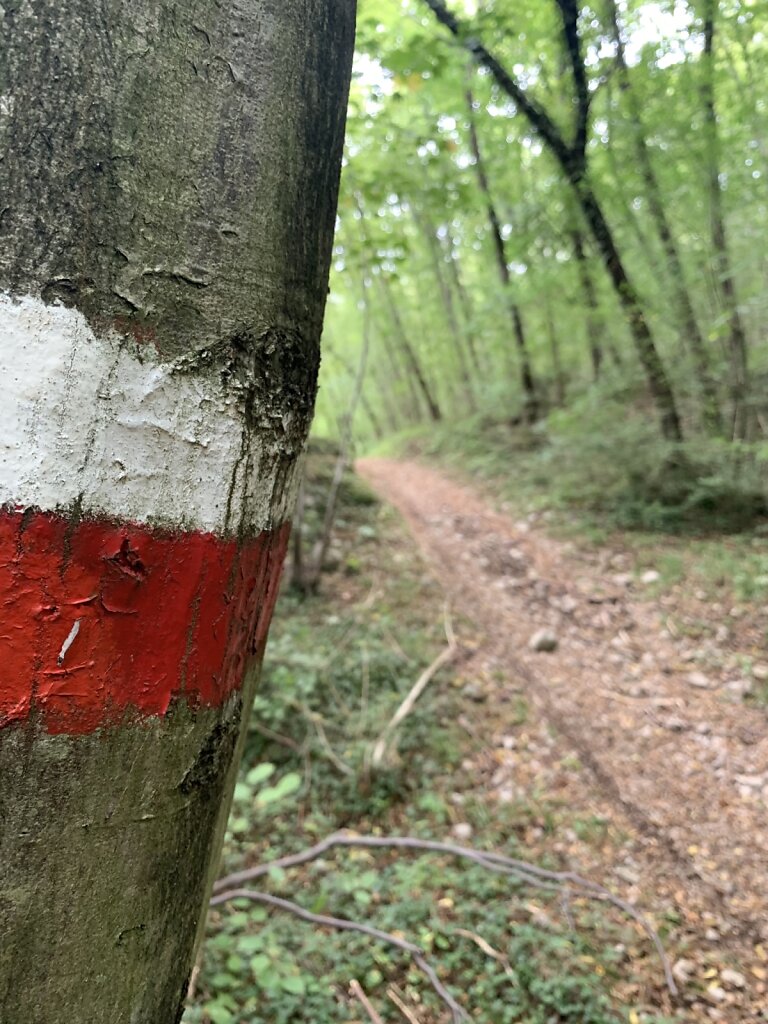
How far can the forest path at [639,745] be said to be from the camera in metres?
2.80

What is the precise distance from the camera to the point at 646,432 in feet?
23.8

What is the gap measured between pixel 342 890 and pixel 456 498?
25.4ft

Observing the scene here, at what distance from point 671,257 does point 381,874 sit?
6912 millimetres

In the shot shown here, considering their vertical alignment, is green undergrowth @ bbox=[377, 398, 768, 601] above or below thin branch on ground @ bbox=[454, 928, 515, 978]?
above

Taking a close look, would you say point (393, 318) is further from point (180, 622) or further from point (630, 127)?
point (180, 622)

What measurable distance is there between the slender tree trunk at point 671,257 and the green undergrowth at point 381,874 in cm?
433

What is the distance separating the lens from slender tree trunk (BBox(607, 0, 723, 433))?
6.62m

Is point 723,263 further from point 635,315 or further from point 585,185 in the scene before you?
point 585,185

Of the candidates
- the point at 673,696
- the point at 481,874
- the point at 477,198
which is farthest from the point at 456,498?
the point at 481,874

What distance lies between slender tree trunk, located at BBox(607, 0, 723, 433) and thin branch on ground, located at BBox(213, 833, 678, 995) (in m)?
5.77

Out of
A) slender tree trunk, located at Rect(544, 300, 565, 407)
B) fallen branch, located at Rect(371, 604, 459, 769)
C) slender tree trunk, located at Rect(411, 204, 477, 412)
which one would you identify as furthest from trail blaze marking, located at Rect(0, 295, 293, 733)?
slender tree trunk, located at Rect(411, 204, 477, 412)

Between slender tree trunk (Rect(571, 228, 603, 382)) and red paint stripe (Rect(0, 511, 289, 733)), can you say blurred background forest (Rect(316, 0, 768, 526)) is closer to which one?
slender tree trunk (Rect(571, 228, 603, 382))

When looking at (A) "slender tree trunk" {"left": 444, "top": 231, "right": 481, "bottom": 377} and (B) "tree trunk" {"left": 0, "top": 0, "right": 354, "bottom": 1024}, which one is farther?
(A) "slender tree trunk" {"left": 444, "top": 231, "right": 481, "bottom": 377}

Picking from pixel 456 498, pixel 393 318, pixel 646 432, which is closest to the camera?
pixel 646 432
